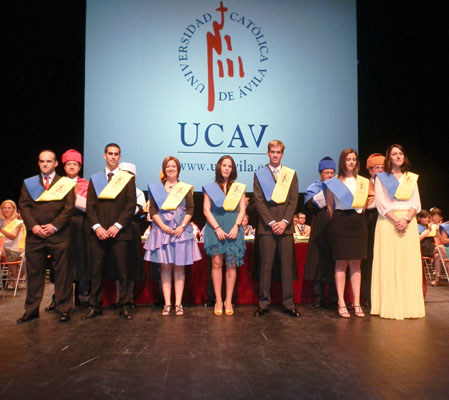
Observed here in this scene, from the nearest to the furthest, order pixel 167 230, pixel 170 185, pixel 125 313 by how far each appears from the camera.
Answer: pixel 125 313, pixel 167 230, pixel 170 185

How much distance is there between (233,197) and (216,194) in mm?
133

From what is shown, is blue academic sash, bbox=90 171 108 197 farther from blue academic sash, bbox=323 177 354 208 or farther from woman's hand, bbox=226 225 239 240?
blue academic sash, bbox=323 177 354 208

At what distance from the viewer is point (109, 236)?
3.02m

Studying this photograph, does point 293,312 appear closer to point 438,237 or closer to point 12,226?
point 438,237

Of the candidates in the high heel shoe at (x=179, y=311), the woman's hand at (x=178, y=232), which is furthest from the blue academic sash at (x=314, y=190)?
the high heel shoe at (x=179, y=311)

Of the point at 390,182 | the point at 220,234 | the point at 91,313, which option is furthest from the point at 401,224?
the point at 91,313

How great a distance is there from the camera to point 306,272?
3504mm

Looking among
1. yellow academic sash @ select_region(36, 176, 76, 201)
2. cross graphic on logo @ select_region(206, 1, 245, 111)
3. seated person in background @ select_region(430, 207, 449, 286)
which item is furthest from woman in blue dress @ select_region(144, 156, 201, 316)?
seated person in background @ select_region(430, 207, 449, 286)

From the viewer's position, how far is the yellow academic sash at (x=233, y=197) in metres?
3.17

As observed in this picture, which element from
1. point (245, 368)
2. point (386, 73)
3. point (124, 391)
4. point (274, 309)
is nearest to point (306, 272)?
point (274, 309)

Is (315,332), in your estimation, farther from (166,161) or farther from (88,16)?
(88,16)

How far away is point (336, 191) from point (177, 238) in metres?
1.24

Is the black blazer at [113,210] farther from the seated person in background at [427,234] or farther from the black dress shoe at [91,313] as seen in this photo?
the seated person in background at [427,234]

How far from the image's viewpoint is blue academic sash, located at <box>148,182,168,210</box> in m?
3.21
